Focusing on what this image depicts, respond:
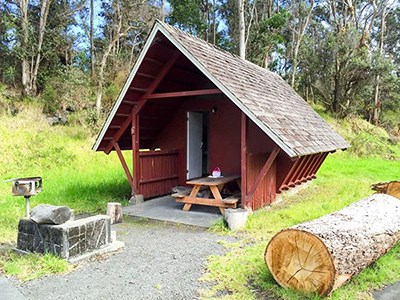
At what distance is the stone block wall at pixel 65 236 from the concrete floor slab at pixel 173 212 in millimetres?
2090

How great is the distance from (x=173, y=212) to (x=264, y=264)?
11.0 feet

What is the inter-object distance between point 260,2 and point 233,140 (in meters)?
23.5

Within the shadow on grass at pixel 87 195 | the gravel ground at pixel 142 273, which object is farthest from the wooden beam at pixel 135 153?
the gravel ground at pixel 142 273

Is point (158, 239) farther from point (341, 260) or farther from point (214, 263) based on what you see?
point (341, 260)

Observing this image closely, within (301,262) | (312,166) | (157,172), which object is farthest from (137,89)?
(312,166)

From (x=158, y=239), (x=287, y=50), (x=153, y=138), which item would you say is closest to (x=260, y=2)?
(x=287, y=50)

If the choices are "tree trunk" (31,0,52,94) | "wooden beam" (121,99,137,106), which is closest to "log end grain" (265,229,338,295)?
"wooden beam" (121,99,137,106)

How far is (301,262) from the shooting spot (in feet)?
12.2

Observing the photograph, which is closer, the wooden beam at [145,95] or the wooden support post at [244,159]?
the wooden support post at [244,159]

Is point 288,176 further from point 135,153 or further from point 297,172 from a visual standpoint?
point 135,153

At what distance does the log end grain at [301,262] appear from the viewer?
357cm

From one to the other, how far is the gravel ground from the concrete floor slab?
2.77 ft

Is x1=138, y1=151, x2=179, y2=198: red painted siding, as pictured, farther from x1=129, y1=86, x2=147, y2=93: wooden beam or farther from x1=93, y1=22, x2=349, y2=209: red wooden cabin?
x1=129, y1=86, x2=147, y2=93: wooden beam

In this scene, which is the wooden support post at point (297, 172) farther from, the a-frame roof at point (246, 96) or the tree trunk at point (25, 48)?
the tree trunk at point (25, 48)
